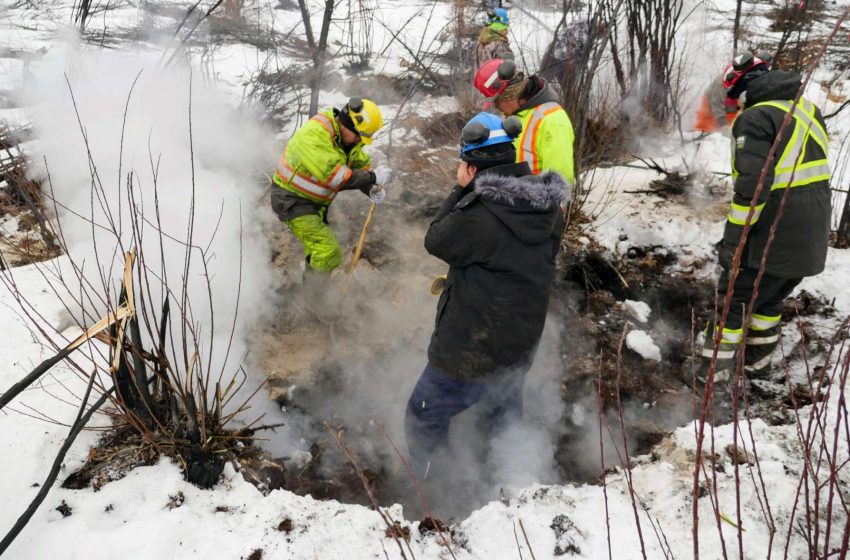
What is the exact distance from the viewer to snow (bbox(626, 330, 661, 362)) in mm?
3703

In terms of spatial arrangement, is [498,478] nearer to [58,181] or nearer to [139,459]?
[139,459]

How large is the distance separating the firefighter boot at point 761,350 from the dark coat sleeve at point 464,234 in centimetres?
212

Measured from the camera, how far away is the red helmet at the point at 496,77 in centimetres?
345

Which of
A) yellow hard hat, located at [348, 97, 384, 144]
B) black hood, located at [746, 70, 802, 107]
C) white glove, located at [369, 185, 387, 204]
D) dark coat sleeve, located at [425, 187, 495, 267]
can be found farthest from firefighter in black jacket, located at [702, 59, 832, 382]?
white glove, located at [369, 185, 387, 204]

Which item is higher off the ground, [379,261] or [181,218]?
[181,218]

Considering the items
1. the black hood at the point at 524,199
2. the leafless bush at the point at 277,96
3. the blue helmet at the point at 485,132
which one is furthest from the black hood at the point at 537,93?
the leafless bush at the point at 277,96

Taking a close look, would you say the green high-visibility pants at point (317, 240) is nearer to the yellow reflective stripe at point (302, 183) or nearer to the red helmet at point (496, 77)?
the yellow reflective stripe at point (302, 183)

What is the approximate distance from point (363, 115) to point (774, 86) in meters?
2.37

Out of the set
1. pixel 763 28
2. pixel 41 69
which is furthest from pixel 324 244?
pixel 763 28

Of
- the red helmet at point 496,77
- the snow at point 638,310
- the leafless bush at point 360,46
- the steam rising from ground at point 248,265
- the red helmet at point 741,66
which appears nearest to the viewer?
the red helmet at point 741,66

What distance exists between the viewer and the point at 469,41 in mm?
7926

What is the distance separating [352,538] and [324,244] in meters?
2.29

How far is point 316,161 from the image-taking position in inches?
138

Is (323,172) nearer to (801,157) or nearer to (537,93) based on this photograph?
(537,93)
